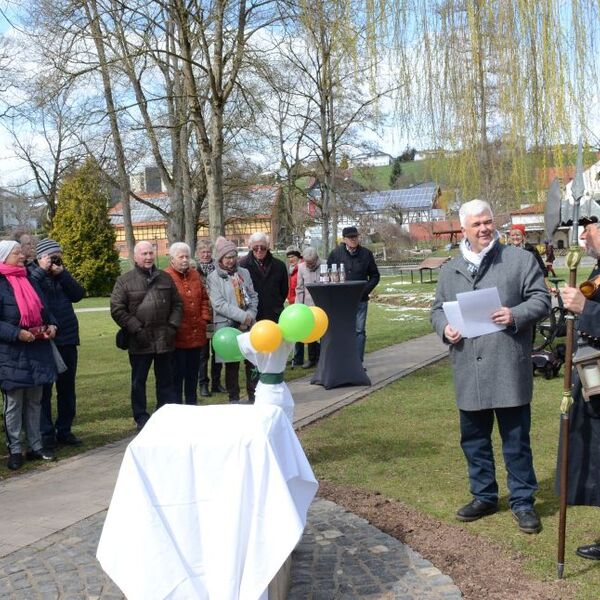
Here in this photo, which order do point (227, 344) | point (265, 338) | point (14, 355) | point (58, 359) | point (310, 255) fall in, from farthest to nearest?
point (310, 255), point (58, 359), point (14, 355), point (227, 344), point (265, 338)

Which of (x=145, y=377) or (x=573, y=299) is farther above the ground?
(x=573, y=299)

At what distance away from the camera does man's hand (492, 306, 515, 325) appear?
15.4 feet

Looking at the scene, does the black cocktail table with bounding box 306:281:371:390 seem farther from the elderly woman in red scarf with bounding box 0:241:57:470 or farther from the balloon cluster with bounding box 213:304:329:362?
the balloon cluster with bounding box 213:304:329:362

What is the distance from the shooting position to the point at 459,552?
15.0 ft

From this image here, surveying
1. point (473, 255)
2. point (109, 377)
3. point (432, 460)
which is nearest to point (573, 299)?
point (473, 255)

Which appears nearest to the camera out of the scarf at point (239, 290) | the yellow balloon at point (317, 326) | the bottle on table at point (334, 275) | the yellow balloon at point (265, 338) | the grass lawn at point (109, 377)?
the yellow balloon at point (265, 338)

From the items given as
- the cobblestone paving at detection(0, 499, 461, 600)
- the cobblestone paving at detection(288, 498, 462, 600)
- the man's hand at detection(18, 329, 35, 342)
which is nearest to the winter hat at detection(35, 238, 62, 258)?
the man's hand at detection(18, 329, 35, 342)

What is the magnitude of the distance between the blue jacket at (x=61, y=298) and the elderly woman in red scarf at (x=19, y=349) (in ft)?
1.68

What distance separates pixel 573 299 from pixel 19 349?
188 inches

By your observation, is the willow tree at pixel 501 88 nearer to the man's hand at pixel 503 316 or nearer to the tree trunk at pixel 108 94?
the man's hand at pixel 503 316

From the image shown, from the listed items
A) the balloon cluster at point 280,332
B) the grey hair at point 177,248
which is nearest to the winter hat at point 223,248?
the grey hair at point 177,248

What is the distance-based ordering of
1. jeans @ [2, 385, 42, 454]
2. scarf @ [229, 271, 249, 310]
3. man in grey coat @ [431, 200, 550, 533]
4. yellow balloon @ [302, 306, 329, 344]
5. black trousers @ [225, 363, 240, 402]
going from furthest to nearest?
1. scarf @ [229, 271, 249, 310]
2. black trousers @ [225, 363, 240, 402]
3. jeans @ [2, 385, 42, 454]
4. man in grey coat @ [431, 200, 550, 533]
5. yellow balloon @ [302, 306, 329, 344]

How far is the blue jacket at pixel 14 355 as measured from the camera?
21.6ft

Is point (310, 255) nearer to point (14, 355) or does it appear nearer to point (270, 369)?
point (14, 355)
